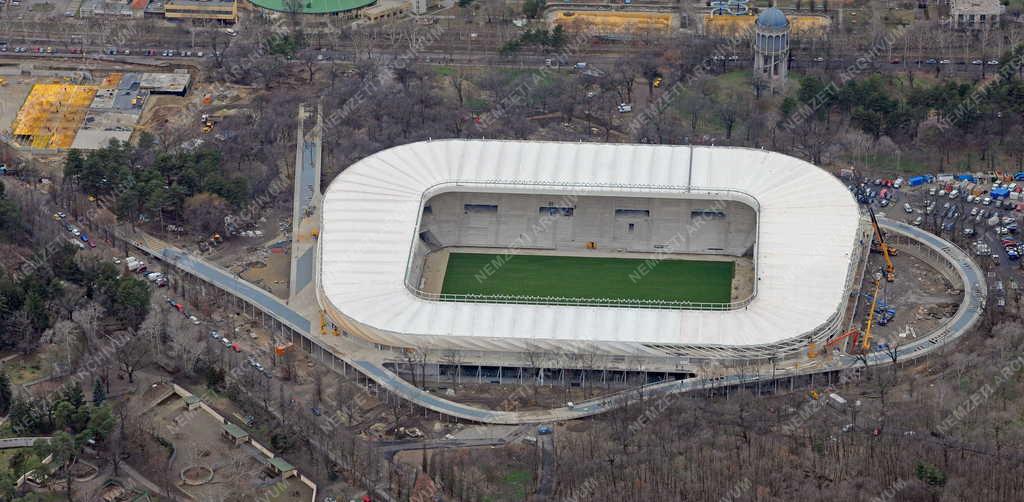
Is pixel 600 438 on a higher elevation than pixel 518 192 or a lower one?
lower

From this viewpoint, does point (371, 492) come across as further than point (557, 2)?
No

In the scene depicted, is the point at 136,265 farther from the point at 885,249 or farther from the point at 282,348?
the point at 885,249

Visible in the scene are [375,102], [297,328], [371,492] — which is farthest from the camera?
[375,102]

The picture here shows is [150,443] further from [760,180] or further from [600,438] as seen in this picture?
[760,180]

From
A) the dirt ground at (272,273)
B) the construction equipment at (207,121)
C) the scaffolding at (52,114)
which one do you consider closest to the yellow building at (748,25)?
the construction equipment at (207,121)

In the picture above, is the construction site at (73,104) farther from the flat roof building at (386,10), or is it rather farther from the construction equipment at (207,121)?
the flat roof building at (386,10)

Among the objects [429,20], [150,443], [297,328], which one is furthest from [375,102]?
[150,443]
